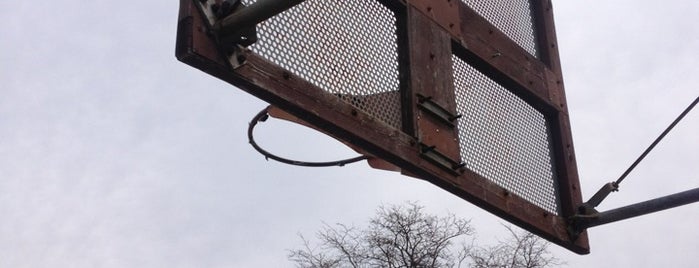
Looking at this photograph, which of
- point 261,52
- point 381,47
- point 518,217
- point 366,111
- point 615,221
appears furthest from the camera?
point 615,221

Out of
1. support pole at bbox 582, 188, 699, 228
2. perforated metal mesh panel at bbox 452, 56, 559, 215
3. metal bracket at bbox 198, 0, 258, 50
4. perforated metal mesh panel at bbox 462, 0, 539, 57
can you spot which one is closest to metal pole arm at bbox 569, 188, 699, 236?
support pole at bbox 582, 188, 699, 228

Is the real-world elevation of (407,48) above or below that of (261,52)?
above

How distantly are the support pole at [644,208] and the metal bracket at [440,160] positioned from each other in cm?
106

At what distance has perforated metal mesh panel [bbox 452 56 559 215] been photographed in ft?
14.0

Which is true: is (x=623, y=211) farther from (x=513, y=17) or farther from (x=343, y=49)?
(x=343, y=49)

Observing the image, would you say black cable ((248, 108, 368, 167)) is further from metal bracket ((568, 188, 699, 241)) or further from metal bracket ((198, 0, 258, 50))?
metal bracket ((198, 0, 258, 50))

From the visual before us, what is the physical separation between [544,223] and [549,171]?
0.46 meters

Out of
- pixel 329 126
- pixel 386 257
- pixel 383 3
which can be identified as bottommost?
pixel 329 126

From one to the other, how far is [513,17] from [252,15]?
263cm

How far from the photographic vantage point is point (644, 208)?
14.3 ft

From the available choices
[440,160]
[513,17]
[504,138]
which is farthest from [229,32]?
[513,17]

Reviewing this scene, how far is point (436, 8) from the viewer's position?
431 centimetres

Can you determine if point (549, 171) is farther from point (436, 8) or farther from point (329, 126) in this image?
point (329, 126)

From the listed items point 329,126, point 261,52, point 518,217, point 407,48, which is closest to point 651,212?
point 518,217
